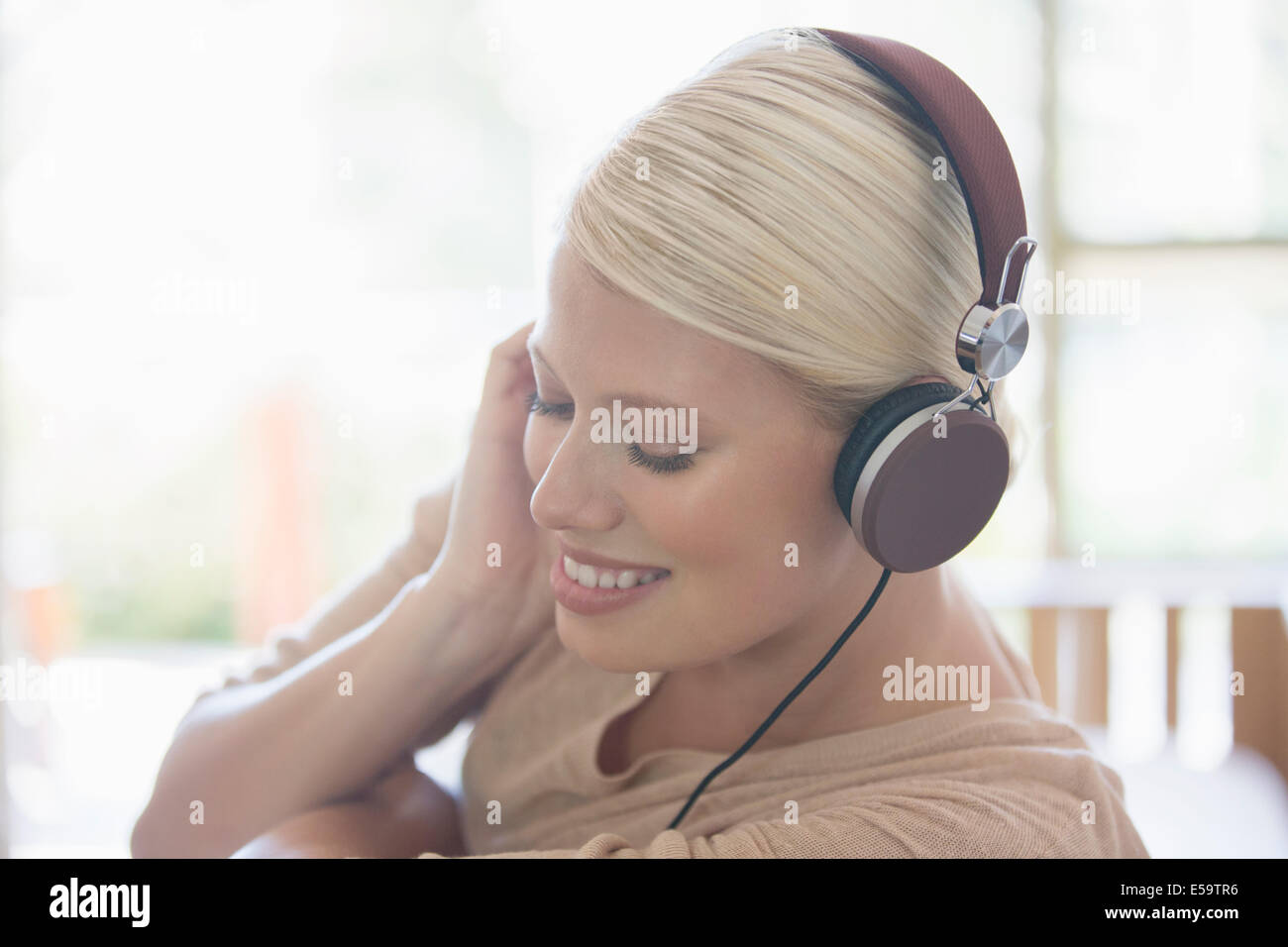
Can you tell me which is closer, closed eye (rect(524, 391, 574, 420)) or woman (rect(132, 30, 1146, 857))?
woman (rect(132, 30, 1146, 857))

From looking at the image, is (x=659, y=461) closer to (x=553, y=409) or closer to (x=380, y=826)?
(x=553, y=409)

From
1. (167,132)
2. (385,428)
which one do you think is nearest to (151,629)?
(385,428)

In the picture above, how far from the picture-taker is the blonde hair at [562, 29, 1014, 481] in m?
0.70

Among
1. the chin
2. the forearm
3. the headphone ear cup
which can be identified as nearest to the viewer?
the headphone ear cup

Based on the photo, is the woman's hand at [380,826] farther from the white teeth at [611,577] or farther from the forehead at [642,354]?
the forehead at [642,354]

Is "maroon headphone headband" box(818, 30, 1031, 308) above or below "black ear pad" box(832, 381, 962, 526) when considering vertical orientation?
above

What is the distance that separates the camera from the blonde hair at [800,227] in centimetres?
70

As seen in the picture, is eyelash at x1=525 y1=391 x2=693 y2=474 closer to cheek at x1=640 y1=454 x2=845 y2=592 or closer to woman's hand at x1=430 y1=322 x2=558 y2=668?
cheek at x1=640 y1=454 x2=845 y2=592

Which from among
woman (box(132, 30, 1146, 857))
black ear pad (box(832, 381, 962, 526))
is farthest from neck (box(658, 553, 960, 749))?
black ear pad (box(832, 381, 962, 526))
